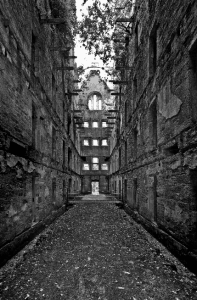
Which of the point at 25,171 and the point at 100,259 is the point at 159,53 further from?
the point at 100,259

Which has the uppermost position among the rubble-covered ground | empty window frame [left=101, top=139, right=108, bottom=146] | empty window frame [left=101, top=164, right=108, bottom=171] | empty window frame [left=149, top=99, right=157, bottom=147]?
empty window frame [left=101, top=139, right=108, bottom=146]

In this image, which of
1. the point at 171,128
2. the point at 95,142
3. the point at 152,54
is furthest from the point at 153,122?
the point at 95,142

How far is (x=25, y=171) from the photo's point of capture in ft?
21.9

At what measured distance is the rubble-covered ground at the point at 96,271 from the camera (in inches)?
146

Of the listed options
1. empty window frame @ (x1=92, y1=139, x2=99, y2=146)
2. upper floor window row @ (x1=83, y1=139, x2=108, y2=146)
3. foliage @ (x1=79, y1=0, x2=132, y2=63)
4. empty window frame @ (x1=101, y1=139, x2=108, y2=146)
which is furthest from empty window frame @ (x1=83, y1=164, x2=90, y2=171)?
foliage @ (x1=79, y1=0, x2=132, y2=63)

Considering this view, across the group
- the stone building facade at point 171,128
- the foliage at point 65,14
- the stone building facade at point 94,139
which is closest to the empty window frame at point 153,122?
the stone building facade at point 171,128

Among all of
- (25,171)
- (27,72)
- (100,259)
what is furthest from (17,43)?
(100,259)

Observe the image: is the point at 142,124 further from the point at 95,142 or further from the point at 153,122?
the point at 95,142

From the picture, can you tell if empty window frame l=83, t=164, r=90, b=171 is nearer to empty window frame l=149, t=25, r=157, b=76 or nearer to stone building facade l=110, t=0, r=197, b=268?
stone building facade l=110, t=0, r=197, b=268

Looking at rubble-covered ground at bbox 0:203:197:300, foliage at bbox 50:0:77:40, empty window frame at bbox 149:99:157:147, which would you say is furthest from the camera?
foliage at bbox 50:0:77:40

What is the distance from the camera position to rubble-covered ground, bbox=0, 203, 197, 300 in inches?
146

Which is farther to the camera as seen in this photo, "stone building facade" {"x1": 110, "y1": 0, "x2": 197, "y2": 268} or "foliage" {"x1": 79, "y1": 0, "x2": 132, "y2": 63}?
"foliage" {"x1": 79, "y1": 0, "x2": 132, "y2": 63}

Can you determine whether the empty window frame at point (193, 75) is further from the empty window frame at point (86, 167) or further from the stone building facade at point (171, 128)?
the empty window frame at point (86, 167)

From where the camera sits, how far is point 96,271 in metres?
4.61
